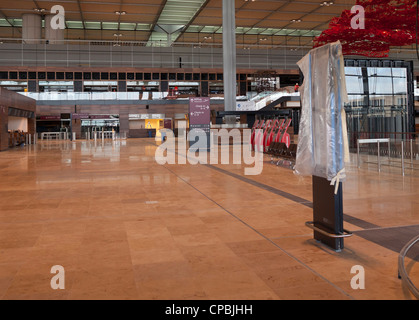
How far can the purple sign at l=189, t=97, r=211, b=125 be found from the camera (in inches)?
679

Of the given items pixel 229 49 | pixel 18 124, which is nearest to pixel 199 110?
pixel 229 49

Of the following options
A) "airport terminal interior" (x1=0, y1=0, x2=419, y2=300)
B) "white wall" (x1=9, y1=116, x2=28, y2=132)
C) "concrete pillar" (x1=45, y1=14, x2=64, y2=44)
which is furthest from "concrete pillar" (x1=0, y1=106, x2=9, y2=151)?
"concrete pillar" (x1=45, y1=14, x2=64, y2=44)

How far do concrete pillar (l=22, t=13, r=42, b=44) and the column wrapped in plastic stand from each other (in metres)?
34.7

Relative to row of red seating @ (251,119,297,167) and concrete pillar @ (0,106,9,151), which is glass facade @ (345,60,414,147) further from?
concrete pillar @ (0,106,9,151)

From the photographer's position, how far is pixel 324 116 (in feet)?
11.4

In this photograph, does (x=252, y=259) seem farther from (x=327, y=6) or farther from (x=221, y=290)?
(x=327, y=6)

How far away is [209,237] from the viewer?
4020 mm

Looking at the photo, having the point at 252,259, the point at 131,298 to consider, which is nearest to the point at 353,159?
the point at 252,259

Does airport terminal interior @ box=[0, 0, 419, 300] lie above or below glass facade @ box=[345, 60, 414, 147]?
below

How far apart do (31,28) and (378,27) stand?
104 ft

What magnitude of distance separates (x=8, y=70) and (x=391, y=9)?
33.9 meters

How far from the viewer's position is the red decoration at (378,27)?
27.3ft

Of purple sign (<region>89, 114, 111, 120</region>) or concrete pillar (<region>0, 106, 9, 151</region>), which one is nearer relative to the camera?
concrete pillar (<region>0, 106, 9, 151</region>)

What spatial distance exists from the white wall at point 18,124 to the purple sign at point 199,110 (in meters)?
13.7
